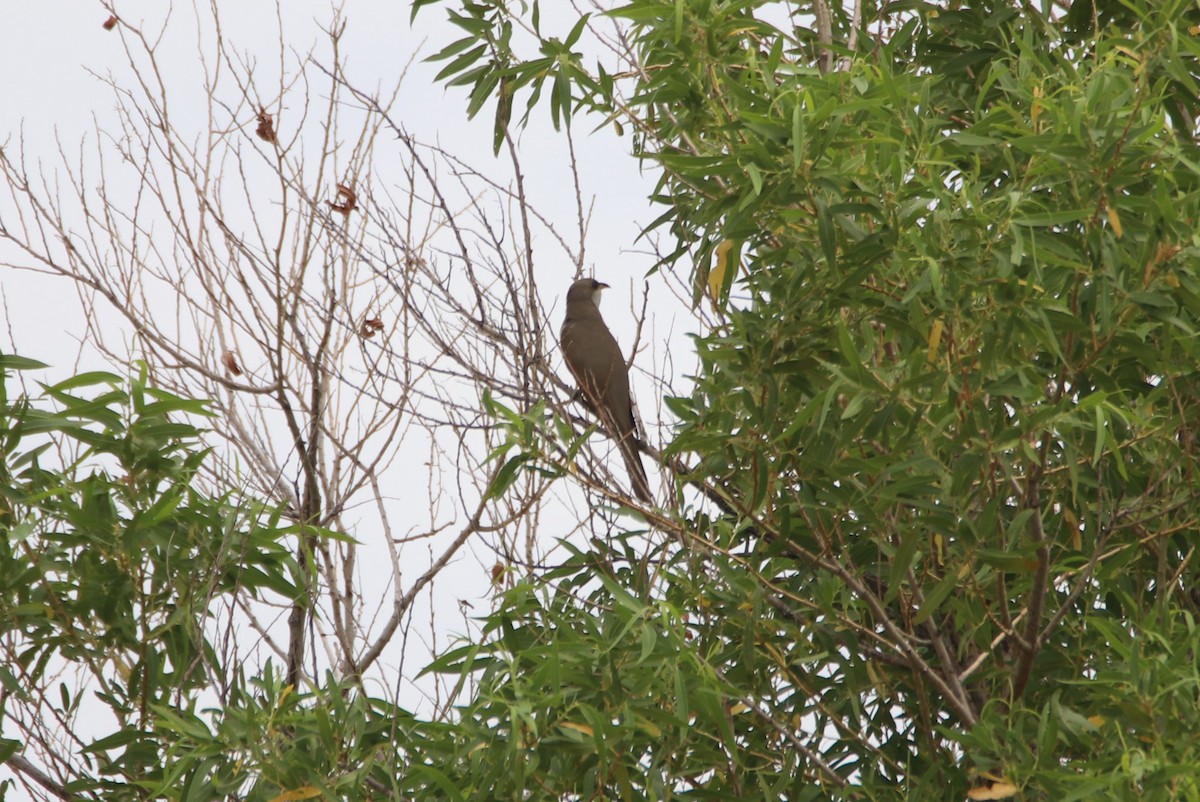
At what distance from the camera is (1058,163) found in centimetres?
253

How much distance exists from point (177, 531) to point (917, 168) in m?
1.80

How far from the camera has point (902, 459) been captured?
8.51 feet

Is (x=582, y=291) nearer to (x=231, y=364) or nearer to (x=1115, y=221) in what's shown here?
(x=231, y=364)

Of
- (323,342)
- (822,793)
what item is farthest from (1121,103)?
(323,342)

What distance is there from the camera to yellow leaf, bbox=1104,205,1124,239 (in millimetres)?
2473

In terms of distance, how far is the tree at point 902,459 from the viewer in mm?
2443

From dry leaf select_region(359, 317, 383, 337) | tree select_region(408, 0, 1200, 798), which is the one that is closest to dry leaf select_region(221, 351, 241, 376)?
dry leaf select_region(359, 317, 383, 337)

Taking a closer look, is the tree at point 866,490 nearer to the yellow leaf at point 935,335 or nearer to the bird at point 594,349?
the yellow leaf at point 935,335

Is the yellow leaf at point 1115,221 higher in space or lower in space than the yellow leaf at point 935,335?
higher

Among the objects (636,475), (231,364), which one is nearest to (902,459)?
(636,475)

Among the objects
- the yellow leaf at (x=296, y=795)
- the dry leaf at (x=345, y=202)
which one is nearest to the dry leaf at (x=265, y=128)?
the dry leaf at (x=345, y=202)

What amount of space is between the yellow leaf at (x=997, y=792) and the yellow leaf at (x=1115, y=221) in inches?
41.7

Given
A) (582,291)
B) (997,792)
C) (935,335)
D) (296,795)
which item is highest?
(582,291)

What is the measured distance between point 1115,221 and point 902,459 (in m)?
0.61
